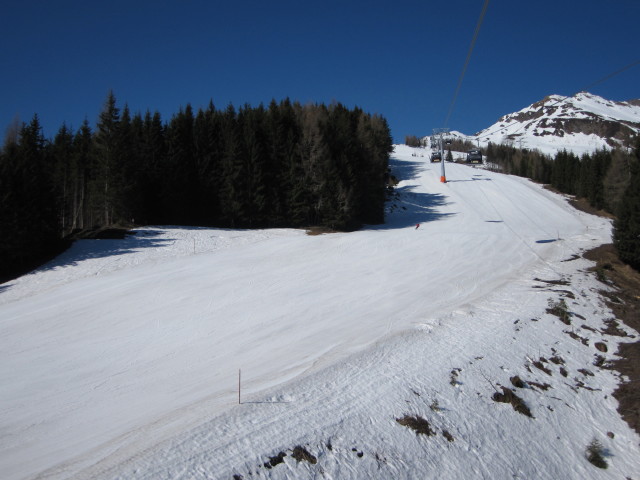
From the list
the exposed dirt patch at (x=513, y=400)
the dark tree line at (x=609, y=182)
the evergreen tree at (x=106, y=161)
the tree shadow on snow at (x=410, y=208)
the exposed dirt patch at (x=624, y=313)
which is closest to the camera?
the exposed dirt patch at (x=513, y=400)

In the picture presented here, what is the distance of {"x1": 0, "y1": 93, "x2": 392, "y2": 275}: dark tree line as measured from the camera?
31.5 meters

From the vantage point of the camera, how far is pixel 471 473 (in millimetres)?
6508

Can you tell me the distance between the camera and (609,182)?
1693 inches

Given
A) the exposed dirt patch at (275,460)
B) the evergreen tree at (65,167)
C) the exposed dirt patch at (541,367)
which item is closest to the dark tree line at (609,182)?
the exposed dirt patch at (541,367)

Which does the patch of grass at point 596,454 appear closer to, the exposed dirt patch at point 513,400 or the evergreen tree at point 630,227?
the exposed dirt patch at point 513,400

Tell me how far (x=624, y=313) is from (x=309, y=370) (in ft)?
43.5

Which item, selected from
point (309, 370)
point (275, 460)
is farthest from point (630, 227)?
point (275, 460)

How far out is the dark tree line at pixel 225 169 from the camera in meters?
31.5

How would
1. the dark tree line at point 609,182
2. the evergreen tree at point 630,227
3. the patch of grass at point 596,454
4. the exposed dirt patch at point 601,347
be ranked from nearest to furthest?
the patch of grass at point 596,454
the exposed dirt patch at point 601,347
the evergreen tree at point 630,227
the dark tree line at point 609,182

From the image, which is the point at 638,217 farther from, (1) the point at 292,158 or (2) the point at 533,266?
(1) the point at 292,158

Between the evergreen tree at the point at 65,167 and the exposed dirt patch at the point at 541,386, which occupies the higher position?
the evergreen tree at the point at 65,167

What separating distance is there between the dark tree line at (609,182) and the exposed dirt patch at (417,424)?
19354mm

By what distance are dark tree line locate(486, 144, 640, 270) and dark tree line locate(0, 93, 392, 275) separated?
1934 centimetres

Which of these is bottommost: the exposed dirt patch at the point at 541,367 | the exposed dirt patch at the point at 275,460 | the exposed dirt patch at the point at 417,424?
the exposed dirt patch at the point at 541,367
